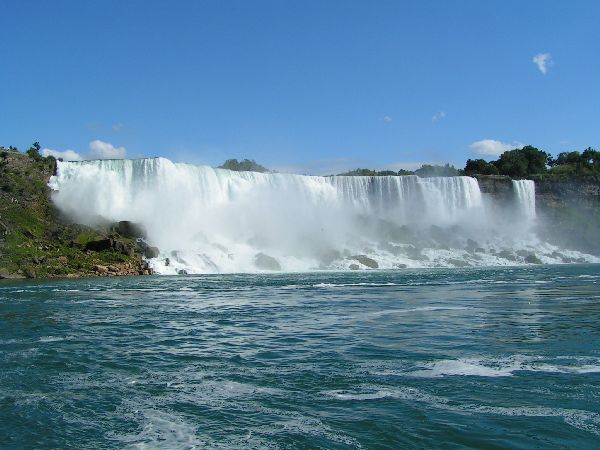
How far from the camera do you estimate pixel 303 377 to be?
8.84 meters

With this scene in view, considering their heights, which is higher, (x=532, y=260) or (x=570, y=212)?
(x=570, y=212)

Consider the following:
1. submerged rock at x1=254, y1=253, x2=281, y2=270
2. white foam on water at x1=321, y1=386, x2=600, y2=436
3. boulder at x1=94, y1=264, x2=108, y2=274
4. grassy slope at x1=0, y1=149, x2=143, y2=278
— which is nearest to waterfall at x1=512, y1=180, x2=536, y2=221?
submerged rock at x1=254, y1=253, x2=281, y2=270

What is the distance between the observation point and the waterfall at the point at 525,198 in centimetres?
6638

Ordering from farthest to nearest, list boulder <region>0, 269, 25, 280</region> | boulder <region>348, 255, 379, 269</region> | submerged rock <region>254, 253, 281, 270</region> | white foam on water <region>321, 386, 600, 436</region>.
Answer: boulder <region>348, 255, 379, 269</region> → submerged rock <region>254, 253, 281, 270</region> → boulder <region>0, 269, 25, 280</region> → white foam on water <region>321, 386, 600, 436</region>

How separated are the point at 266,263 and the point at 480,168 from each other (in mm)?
50251

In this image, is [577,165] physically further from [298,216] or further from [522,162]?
[298,216]

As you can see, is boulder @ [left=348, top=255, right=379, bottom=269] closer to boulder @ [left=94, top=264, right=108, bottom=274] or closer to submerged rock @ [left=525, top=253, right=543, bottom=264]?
submerged rock @ [left=525, top=253, right=543, bottom=264]

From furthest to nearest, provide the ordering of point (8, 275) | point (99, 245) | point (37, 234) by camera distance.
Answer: point (37, 234)
point (99, 245)
point (8, 275)

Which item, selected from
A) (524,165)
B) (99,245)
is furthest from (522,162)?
(99,245)

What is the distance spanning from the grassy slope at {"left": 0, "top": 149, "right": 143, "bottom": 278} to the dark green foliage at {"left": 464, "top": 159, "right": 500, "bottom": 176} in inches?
2159

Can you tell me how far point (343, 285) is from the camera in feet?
90.8

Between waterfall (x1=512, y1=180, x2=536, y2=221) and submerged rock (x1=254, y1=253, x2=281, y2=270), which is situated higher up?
waterfall (x1=512, y1=180, x2=536, y2=221)

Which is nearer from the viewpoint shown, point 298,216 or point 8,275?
point 8,275

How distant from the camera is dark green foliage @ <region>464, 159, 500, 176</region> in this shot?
3194 inches
